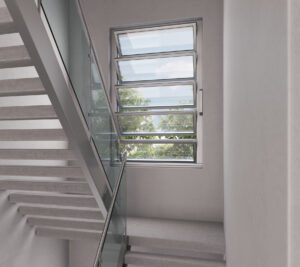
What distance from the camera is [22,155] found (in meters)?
2.45

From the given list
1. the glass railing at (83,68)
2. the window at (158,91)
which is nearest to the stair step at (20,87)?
the glass railing at (83,68)

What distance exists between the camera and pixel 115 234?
2.95m

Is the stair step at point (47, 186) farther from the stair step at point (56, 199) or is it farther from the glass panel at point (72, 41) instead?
the glass panel at point (72, 41)

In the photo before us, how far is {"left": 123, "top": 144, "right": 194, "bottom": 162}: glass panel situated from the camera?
428 centimetres

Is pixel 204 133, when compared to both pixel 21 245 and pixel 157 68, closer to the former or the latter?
pixel 157 68

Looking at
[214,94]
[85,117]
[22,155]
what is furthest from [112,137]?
[214,94]

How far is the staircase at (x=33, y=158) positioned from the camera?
201cm

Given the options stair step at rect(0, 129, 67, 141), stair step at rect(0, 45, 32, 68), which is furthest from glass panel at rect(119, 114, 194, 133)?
stair step at rect(0, 45, 32, 68)

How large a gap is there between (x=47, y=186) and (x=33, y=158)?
18.0 inches

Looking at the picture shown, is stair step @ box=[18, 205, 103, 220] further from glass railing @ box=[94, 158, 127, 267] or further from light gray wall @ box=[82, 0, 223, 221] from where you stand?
light gray wall @ box=[82, 0, 223, 221]

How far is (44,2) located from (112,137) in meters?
1.56

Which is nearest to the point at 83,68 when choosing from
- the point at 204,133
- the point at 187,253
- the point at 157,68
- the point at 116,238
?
the point at 116,238

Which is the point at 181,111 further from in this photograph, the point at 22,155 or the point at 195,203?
the point at 22,155

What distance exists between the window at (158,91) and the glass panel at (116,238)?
1.21 meters
